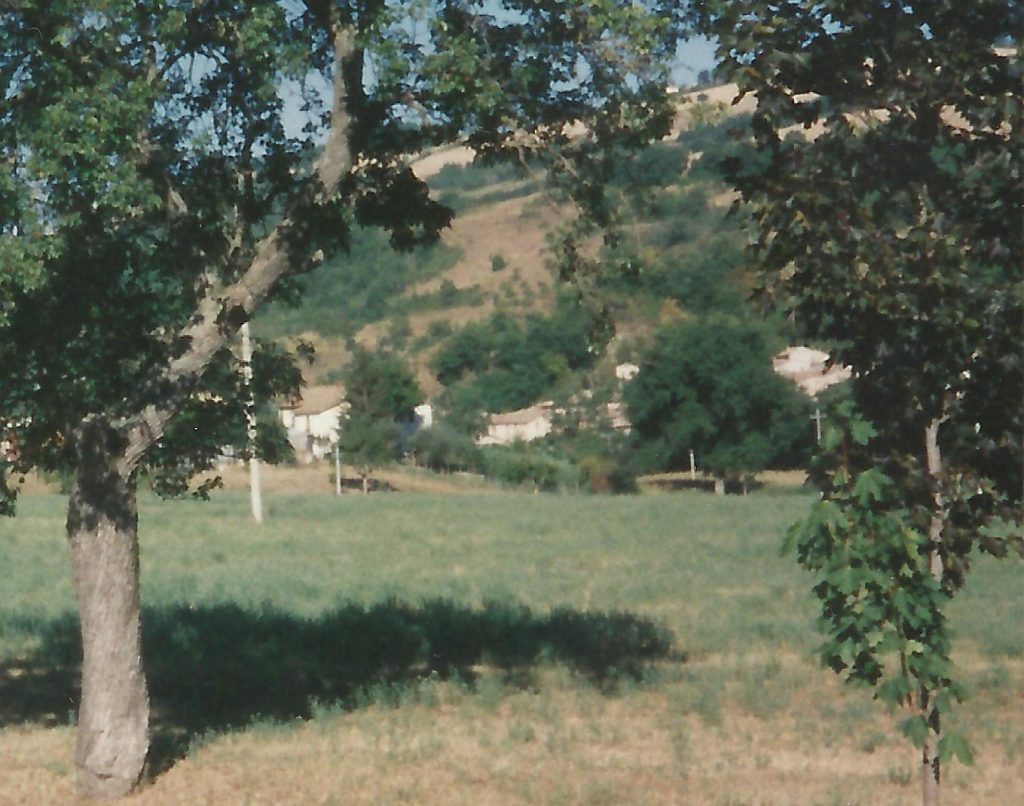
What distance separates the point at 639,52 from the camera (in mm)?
11266

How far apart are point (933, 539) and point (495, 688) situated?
8.03m

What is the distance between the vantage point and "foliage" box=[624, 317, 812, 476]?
8525 centimetres

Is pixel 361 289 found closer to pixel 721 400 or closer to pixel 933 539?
pixel 721 400

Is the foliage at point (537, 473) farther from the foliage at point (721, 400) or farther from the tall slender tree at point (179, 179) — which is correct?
the tall slender tree at point (179, 179)

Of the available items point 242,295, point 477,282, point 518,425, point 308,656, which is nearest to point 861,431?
point 242,295

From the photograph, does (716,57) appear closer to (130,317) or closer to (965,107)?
(965,107)

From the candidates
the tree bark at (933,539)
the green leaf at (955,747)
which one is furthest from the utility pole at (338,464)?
the green leaf at (955,747)

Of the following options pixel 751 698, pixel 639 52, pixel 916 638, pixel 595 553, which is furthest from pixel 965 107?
pixel 595 553

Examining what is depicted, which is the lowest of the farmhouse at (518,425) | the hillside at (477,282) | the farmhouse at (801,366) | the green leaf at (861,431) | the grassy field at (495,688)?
the grassy field at (495,688)

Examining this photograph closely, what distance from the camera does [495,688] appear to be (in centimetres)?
1538

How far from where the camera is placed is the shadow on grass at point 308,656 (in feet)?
49.3

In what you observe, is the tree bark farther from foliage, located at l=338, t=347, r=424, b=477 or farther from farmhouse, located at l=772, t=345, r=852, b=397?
farmhouse, located at l=772, t=345, r=852, b=397

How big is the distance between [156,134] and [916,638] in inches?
306

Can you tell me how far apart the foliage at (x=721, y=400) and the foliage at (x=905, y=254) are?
7643 cm
